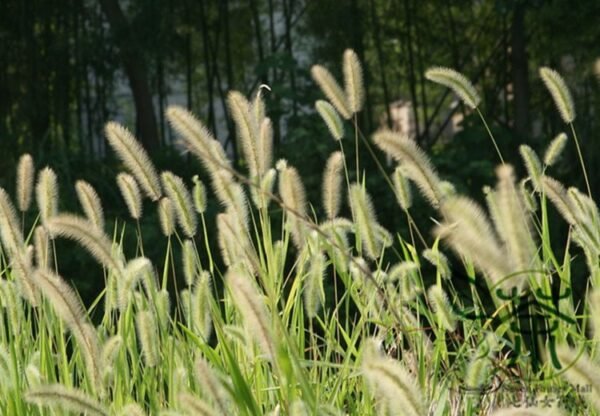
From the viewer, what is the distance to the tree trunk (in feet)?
23.6

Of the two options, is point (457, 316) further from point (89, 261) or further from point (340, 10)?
point (340, 10)

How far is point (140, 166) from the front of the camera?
5.74 ft

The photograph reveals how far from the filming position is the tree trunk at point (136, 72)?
7.20m

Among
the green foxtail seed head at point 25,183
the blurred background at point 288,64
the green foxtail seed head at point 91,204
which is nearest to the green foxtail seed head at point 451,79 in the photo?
the green foxtail seed head at point 91,204

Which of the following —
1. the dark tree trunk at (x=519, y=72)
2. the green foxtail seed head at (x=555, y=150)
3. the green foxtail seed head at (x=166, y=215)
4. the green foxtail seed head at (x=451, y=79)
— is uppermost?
the dark tree trunk at (x=519, y=72)

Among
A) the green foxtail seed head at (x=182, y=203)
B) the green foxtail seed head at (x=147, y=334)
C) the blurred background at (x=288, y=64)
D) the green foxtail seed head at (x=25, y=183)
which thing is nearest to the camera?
the green foxtail seed head at (x=147, y=334)

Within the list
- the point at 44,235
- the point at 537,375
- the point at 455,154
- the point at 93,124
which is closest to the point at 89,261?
the point at 455,154

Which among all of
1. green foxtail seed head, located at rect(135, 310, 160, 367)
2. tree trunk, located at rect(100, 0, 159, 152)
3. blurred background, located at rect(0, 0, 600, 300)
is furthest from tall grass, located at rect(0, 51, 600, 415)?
tree trunk, located at rect(100, 0, 159, 152)

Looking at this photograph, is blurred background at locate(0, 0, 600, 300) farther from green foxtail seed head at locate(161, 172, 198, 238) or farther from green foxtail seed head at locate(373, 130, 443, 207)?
green foxtail seed head at locate(373, 130, 443, 207)

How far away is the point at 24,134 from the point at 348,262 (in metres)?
6.01

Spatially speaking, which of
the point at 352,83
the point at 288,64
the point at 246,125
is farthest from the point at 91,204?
the point at 288,64

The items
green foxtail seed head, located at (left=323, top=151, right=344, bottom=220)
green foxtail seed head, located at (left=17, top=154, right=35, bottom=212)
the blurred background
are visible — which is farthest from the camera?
the blurred background

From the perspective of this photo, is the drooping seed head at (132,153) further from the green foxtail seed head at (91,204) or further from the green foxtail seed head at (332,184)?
the green foxtail seed head at (332,184)

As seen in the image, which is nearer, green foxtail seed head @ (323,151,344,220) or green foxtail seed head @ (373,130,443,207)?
green foxtail seed head @ (373,130,443,207)
